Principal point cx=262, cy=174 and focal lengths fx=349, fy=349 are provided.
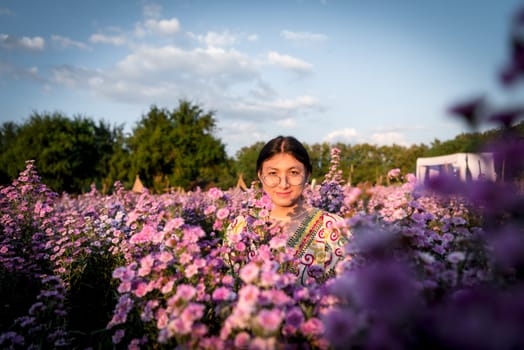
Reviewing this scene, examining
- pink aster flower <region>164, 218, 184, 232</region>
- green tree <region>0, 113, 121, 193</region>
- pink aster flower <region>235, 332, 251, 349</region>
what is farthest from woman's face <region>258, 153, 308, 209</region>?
green tree <region>0, 113, 121, 193</region>

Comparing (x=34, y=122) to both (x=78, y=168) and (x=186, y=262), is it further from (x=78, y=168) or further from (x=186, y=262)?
(x=186, y=262)

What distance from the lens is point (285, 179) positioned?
9.83 ft

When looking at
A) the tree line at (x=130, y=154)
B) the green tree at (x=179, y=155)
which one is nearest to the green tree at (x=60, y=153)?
the tree line at (x=130, y=154)

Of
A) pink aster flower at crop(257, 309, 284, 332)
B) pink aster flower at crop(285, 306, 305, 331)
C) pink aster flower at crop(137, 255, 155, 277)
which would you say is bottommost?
pink aster flower at crop(285, 306, 305, 331)

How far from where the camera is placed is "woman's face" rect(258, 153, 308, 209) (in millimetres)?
3012

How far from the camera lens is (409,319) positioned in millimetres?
823

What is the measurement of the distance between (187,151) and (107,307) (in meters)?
24.0

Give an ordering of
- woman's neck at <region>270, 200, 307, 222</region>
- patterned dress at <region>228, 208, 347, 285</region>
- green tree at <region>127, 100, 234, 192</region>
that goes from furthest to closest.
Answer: green tree at <region>127, 100, 234, 192</region> < woman's neck at <region>270, 200, 307, 222</region> < patterned dress at <region>228, 208, 347, 285</region>

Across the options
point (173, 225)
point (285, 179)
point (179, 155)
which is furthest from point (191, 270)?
point (179, 155)

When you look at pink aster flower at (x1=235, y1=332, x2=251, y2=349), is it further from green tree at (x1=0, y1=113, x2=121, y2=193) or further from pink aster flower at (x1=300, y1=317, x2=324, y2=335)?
green tree at (x1=0, y1=113, x2=121, y2=193)

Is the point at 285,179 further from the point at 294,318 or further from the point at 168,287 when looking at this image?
the point at 294,318

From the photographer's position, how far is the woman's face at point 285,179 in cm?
301


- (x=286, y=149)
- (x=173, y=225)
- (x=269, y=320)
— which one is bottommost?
(x=269, y=320)

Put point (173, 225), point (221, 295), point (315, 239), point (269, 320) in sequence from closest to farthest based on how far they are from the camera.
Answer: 1. point (269, 320)
2. point (221, 295)
3. point (173, 225)
4. point (315, 239)
